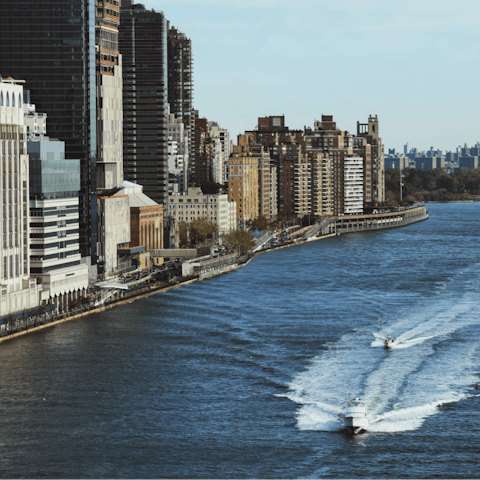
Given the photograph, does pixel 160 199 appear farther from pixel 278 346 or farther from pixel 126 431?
pixel 126 431

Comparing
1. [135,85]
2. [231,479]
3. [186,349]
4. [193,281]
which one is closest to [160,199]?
[135,85]

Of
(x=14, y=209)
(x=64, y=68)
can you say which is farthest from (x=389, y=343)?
(x=64, y=68)

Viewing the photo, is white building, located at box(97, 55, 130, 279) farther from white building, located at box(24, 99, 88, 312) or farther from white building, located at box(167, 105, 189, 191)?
white building, located at box(167, 105, 189, 191)

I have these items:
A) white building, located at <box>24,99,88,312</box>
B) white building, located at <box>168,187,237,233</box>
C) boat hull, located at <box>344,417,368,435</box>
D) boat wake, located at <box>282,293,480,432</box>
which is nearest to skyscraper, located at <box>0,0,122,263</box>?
white building, located at <box>24,99,88,312</box>

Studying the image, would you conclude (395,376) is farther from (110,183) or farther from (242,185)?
(242,185)

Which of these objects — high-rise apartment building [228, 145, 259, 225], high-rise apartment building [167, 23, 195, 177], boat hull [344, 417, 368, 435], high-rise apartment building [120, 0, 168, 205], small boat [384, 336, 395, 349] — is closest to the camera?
boat hull [344, 417, 368, 435]

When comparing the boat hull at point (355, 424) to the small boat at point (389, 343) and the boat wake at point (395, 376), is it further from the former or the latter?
the small boat at point (389, 343)
